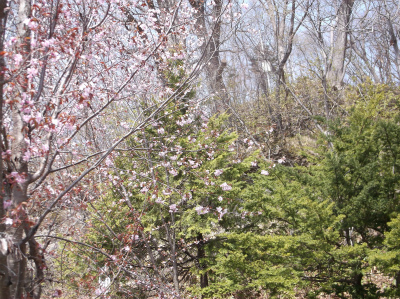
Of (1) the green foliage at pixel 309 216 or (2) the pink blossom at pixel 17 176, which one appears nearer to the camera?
(2) the pink blossom at pixel 17 176

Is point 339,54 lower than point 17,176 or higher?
higher

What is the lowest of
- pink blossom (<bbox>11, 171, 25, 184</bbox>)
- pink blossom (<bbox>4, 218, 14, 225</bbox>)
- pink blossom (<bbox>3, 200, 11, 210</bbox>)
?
pink blossom (<bbox>4, 218, 14, 225</bbox>)

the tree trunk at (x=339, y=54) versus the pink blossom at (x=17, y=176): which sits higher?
the tree trunk at (x=339, y=54)

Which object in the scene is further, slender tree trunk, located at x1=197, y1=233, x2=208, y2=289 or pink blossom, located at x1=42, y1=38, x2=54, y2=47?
slender tree trunk, located at x1=197, y1=233, x2=208, y2=289

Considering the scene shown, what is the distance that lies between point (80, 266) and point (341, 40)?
996 cm

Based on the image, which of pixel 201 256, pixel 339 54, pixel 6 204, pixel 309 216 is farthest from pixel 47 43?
pixel 339 54

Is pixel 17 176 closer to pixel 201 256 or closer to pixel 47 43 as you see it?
pixel 47 43

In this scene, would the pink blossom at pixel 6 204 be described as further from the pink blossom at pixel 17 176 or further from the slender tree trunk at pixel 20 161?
the pink blossom at pixel 17 176

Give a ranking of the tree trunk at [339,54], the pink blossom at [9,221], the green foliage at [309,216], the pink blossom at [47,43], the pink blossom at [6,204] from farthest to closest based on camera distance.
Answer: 1. the tree trunk at [339,54]
2. the green foliage at [309,216]
3. the pink blossom at [6,204]
4. the pink blossom at [47,43]
5. the pink blossom at [9,221]

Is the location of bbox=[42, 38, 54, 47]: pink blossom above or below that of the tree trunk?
below

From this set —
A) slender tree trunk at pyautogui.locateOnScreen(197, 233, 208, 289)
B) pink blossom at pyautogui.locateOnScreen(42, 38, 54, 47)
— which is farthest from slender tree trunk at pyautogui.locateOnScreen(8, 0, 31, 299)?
slender tree trunk at pyautogui.locateOnScreen(197, 233, 208, 289)

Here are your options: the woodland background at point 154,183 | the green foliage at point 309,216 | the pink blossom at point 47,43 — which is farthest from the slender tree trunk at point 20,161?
the green foliage at point 309,216

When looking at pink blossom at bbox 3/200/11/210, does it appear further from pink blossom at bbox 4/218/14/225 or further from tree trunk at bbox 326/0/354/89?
tree trunk at bbox 326/0/354/89

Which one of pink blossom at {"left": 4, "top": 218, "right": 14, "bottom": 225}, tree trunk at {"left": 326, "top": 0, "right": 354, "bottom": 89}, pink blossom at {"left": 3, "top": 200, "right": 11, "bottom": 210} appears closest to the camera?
pink blossom at {"left": 4, "top": 218, "right": 14, "bottom": 225}
